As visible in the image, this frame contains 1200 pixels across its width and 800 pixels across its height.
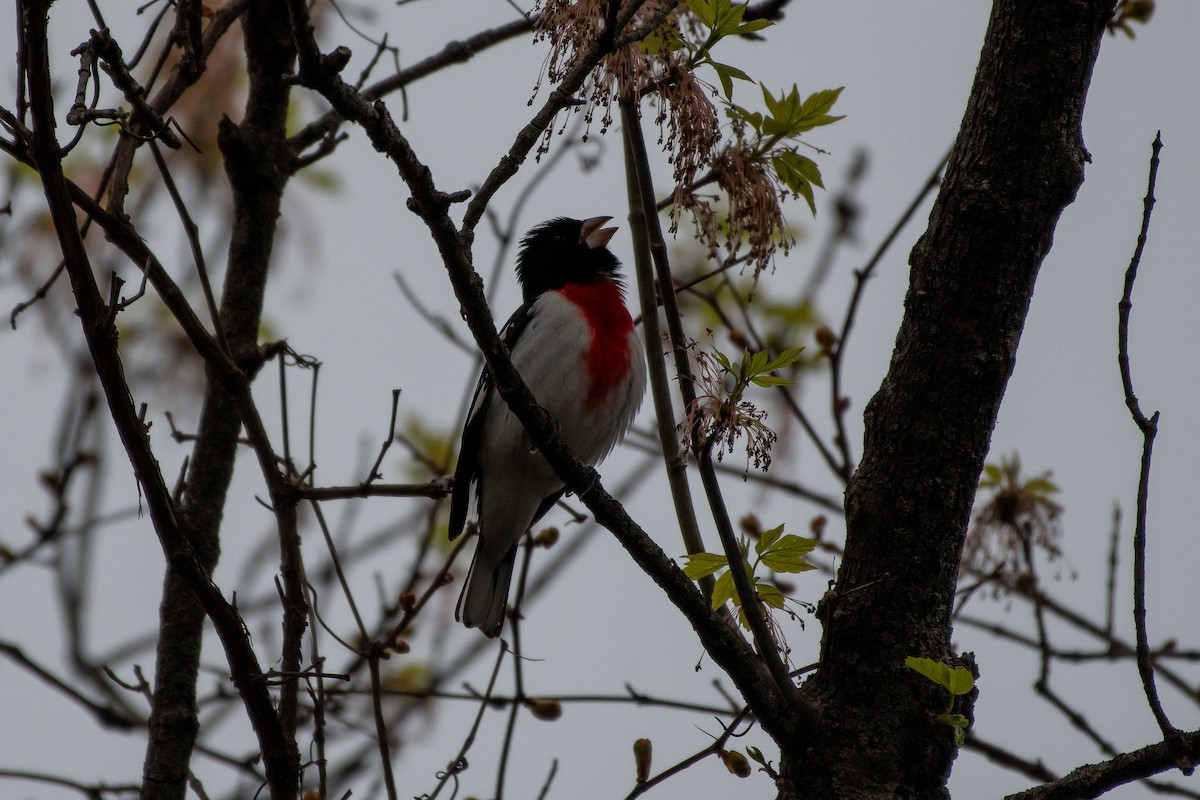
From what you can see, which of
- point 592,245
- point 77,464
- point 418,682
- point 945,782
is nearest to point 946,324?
point 945,782

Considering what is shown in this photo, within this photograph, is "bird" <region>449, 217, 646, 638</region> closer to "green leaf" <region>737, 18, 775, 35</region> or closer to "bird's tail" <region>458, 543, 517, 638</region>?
"bird's tail" <region>458, 543, 517, 638</region>

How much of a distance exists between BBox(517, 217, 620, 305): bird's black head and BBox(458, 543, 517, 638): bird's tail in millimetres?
1275

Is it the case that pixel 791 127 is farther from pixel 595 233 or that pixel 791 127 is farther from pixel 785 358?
pixel 595 233

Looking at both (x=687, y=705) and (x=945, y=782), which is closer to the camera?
(x=945, y=782)

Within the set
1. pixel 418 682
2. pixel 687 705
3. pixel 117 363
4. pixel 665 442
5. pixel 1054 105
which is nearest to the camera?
pixel 117 363

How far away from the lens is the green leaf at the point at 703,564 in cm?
291

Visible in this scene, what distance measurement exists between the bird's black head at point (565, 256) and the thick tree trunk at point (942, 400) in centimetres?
275

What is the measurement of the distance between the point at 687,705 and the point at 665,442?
999 mm

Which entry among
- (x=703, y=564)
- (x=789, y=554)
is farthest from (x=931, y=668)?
(x=703, y=564)

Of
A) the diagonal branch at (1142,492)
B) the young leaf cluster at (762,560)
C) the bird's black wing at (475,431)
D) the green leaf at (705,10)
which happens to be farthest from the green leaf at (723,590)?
the bird's black wing at (475,431)

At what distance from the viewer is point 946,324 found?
117 inches

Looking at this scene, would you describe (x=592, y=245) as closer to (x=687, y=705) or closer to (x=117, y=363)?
(x=687, y=705)

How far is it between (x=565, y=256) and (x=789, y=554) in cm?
316

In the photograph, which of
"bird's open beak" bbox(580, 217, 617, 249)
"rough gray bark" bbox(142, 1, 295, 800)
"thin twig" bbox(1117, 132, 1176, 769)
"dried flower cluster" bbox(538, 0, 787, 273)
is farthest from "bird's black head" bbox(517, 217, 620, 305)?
"thin twig" bbox(1117, 132, 1176, 769)
